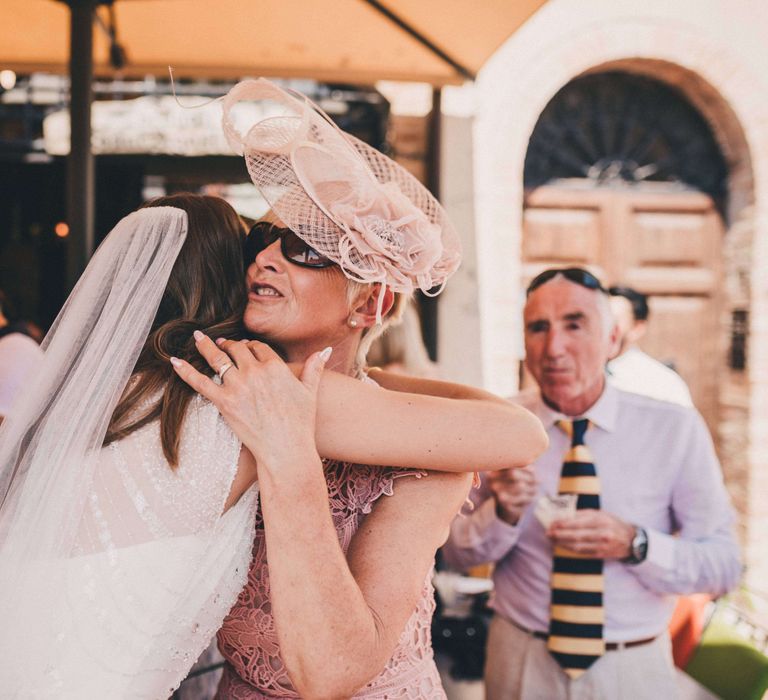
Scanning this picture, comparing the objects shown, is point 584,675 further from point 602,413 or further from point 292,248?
point 292,248

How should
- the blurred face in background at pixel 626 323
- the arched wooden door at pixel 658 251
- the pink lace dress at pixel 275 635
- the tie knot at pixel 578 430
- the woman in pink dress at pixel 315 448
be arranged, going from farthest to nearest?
the arched wooden door at pixel 658 251 → the blurred face in background at pixel 626 323 → the tie knot at pixel 578 430 → the pink lace dress at pixel 275 635 → the woman in pink dress at pixel 315 448

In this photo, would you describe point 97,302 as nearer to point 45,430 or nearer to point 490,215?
point 45,430

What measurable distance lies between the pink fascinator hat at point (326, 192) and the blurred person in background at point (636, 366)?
2694mm

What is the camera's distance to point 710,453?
2441 millimetres

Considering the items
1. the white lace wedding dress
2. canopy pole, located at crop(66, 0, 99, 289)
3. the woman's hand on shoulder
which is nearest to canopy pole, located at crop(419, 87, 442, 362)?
canopy pole, located at crop(66, 0, 99, 289)

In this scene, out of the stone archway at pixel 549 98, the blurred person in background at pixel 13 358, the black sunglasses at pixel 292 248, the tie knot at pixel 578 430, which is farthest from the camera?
the stone archway at pixel 549 98

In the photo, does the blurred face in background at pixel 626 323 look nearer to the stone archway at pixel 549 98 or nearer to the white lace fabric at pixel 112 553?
the stone archway at pixel 549 98

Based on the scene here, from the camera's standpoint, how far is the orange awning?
312 cm

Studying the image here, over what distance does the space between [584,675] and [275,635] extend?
1146mm

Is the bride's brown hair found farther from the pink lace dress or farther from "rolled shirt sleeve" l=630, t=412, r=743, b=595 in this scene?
"rolled shirt sleeve" l=630, t=412, r=743, b=595

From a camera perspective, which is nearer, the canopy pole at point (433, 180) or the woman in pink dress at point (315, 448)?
the woman in pink dress at point (315, 448)

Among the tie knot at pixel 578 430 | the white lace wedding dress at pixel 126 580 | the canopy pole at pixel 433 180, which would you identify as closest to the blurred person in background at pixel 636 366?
the canopy pole at pixel 433 180

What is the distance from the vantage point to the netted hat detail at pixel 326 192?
1.51 m

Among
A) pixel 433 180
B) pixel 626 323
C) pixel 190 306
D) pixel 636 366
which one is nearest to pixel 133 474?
pixel 190 306
